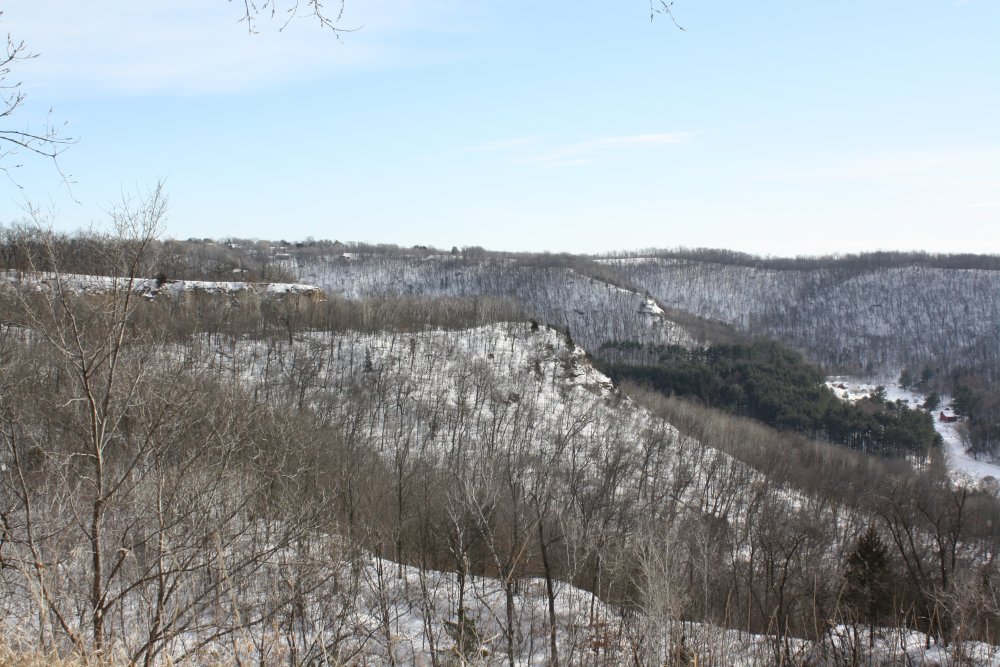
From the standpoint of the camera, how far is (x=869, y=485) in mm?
51375

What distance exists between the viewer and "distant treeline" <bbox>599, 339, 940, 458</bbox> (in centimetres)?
6869

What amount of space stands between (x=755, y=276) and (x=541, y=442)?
425 feet

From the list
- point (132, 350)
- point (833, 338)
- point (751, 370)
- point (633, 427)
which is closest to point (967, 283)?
point (833, 338)

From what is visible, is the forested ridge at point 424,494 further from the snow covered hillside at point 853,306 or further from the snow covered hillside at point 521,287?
the snow covered hillside at point 853,306

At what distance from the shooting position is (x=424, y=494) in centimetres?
2716

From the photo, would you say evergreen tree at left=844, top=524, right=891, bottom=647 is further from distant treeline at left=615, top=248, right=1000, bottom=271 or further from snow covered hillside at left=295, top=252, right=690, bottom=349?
distant treeline at left=615, top=248, right=1000, bottom=271

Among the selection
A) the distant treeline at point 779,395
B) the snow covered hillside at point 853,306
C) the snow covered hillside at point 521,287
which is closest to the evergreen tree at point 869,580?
the distant treeline at point 779,395

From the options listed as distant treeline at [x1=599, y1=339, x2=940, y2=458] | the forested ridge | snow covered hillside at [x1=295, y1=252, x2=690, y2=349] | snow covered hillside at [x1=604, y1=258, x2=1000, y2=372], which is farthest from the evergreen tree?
snow covered hillside at [x1=604, y1=258, x2=1000, y2=372]

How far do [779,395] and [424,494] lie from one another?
195 feet

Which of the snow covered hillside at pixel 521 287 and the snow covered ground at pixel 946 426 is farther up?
the snow covered hillside at pixel 521 287

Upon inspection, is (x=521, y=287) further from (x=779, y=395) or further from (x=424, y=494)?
(x=424, y=494)

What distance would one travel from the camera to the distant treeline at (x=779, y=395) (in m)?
68.7

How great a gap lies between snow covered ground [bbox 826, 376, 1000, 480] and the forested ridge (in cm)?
479

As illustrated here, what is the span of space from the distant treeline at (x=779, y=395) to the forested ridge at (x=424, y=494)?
1.54ft
